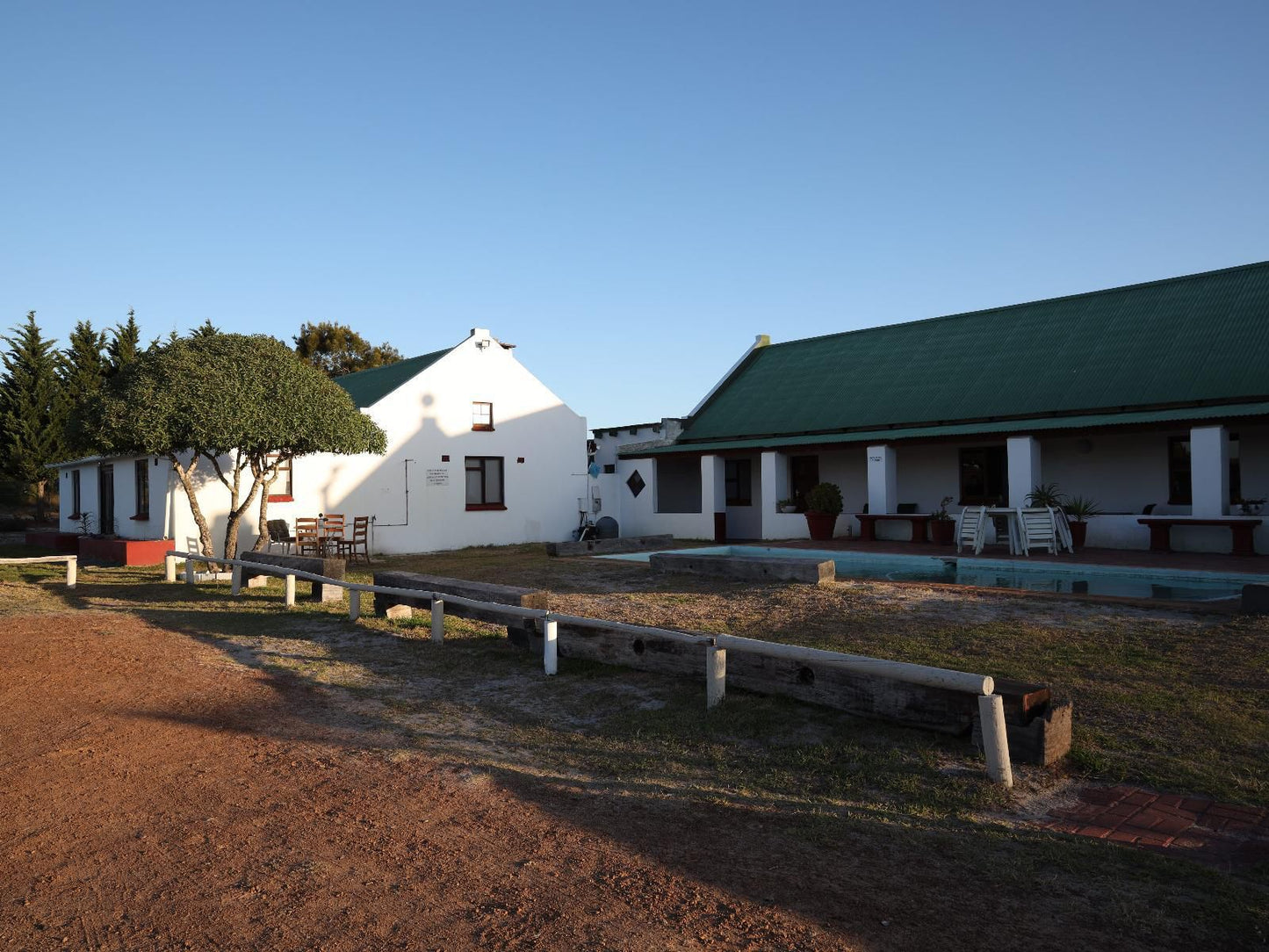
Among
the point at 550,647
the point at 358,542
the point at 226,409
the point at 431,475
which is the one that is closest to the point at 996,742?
the point at 550,647

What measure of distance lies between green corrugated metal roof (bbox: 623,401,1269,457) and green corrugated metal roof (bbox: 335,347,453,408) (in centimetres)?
691

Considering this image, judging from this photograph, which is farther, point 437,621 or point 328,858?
point 437,621

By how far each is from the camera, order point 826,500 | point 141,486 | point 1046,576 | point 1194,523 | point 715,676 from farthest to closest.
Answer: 1. point 141,486
2. point 826,500
3. point 1194,523
4. point 1046,576
5. point 715,676

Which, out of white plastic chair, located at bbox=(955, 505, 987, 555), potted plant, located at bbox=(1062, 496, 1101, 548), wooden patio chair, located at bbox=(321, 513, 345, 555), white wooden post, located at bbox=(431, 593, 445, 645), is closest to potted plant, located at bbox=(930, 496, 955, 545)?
white plastic chair, located at bbox=(955, 505, 987, 555)

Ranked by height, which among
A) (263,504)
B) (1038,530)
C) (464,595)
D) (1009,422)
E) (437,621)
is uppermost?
(1009,422)

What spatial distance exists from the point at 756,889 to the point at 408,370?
22027 mm

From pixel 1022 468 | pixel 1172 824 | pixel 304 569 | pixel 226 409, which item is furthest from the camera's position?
pixel 1022 468

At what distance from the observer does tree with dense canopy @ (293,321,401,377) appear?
4766cm

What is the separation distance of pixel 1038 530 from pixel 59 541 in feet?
77.5

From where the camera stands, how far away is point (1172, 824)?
388cm

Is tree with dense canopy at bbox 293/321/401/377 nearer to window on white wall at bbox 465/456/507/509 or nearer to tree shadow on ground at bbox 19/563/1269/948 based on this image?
window on white wall at bbox 465/456/507/509

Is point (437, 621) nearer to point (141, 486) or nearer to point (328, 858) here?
point (328, 858)

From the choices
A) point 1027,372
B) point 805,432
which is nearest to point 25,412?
point 805,432

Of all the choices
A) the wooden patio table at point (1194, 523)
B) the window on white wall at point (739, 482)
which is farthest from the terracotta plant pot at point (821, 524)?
the wooden patio table at point (1194, 523)
